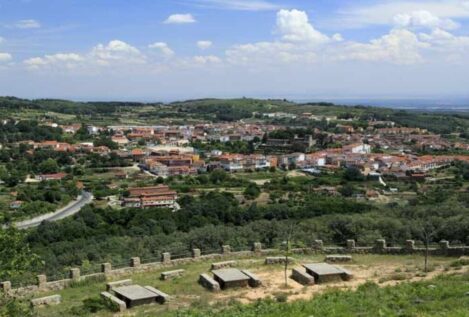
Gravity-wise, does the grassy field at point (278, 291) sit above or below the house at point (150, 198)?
above

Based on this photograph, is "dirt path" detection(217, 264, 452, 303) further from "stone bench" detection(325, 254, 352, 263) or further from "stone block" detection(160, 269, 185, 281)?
"stone block" detection(160, 269, 185, 281)

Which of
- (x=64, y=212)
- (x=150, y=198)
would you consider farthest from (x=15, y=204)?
(x=150, y=198)

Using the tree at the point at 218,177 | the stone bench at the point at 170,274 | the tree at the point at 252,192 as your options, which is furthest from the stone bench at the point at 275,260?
the tree at the point at 218,177

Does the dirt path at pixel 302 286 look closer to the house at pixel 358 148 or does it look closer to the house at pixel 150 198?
the house at pixel 150 198

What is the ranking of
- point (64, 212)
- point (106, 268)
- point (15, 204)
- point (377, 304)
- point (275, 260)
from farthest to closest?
point (64, 212), point (15, 204), point (275, 260), point (106, 268), point (377, 304)

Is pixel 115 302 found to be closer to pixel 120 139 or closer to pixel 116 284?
pixel 116 284
